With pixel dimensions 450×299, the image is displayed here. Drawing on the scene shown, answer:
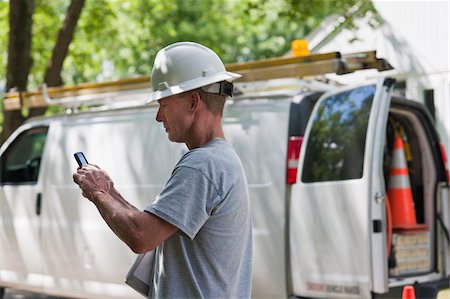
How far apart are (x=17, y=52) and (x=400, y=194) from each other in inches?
266

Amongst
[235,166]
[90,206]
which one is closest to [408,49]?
[90,206]

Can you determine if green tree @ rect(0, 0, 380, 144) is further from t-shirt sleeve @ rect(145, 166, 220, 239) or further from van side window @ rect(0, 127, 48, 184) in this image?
t-shirt sleeve @ rect(145, 166, 220, 239)

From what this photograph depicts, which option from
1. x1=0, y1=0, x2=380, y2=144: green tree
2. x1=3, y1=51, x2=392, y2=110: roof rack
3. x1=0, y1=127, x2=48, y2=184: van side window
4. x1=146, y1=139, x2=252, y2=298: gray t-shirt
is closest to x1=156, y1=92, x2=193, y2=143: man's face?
x1=146, y1=139, x2=252, y2=298: gray t-shirt

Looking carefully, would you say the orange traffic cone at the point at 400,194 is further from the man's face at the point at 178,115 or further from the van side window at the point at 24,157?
the man's face at the point at 178,115

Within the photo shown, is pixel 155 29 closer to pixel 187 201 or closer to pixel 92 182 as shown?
pixel 92 182

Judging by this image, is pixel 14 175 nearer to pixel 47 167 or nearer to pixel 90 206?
pixel 47 167

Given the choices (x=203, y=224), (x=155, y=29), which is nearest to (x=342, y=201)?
(x=203, y=224)

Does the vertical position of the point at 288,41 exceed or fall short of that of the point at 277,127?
it exceeds it

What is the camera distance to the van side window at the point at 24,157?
27.2ft

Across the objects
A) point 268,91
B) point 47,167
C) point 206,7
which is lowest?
point 47,167

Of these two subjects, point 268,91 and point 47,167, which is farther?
point 47,167

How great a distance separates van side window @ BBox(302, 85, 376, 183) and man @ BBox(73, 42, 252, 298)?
2.91 metres

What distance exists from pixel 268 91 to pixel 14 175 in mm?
2910

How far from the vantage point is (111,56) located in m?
27.2
